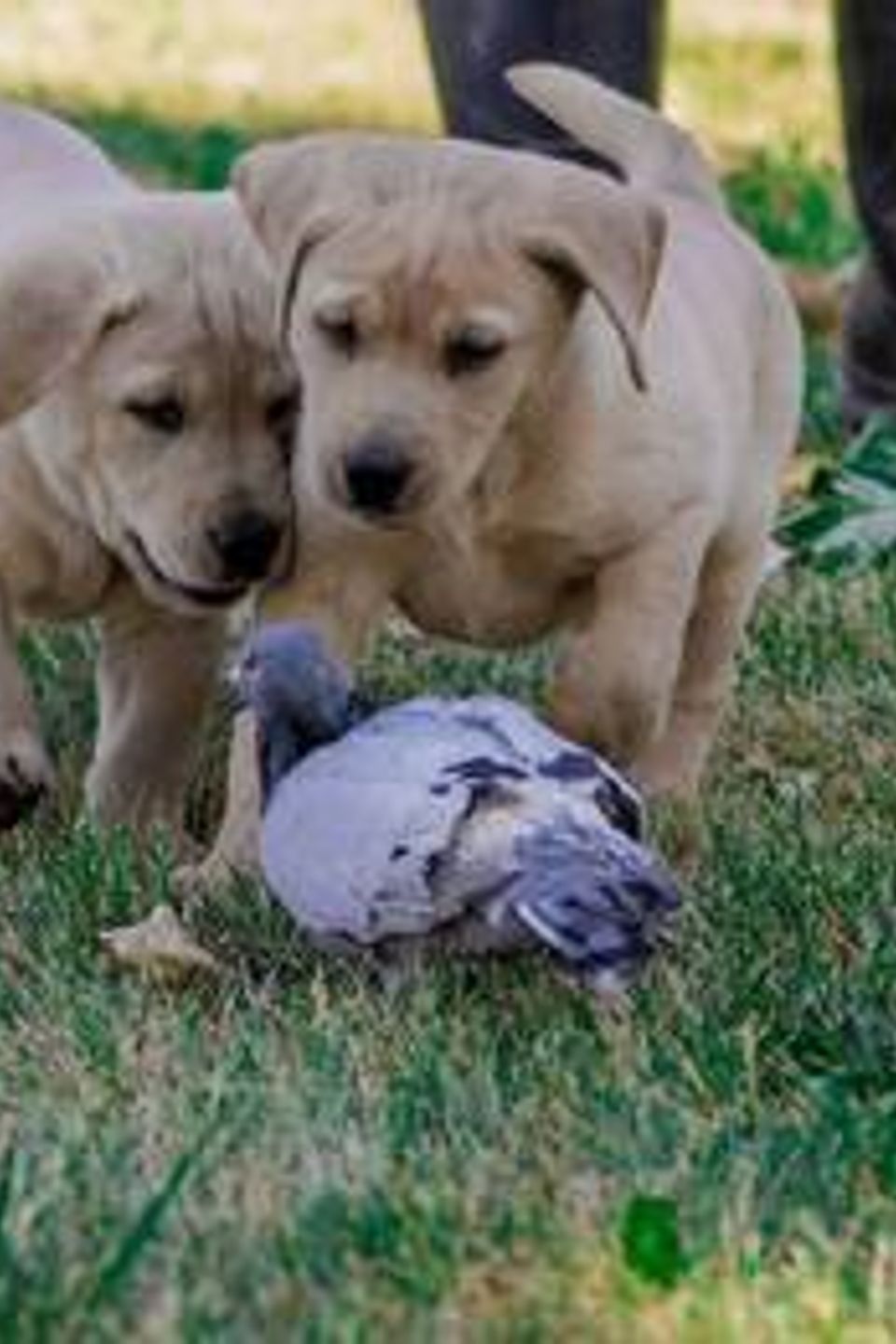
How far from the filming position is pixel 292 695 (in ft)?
12.9

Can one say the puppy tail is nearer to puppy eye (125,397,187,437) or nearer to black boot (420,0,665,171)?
black boot (420,0,665,171)

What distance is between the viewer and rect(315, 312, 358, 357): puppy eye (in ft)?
13.2

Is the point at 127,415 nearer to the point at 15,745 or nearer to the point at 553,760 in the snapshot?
the point at 15,745

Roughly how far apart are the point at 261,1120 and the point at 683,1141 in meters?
0.34

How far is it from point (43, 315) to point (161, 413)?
0.15m

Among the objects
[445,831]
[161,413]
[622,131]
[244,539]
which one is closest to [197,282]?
[161,413]

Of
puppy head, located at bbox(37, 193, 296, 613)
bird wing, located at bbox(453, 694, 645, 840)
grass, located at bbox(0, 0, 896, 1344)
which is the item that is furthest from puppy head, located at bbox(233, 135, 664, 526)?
grass, located at bbox(0, 0, 896, 1344)

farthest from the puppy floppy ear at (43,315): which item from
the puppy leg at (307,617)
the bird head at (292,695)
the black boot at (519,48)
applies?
the black boot at (519,48)

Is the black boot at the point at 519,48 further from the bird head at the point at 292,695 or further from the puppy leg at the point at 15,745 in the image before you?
the bird head at the point at 292,695

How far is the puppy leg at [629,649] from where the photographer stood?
171 inches

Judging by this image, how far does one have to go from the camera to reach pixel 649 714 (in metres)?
4.35

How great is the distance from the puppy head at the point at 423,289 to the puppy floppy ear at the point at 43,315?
0.69 feet

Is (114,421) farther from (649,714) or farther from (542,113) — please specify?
(542,113)

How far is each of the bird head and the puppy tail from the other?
1045 millimetres
